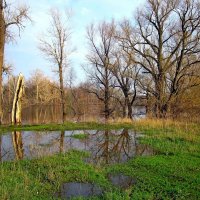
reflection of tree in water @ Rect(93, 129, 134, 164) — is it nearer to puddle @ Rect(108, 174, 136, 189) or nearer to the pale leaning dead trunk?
puddle @ Rect(108, 174, 136, 189)

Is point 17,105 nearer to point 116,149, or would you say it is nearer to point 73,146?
point 73,146

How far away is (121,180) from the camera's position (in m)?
8.93

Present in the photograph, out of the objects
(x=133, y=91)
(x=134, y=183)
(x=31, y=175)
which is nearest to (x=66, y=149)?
(x=31, y=175)

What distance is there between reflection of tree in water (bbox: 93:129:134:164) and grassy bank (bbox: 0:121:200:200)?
73 cm

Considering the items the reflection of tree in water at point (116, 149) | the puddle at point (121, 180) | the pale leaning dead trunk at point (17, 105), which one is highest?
the pale leaning dead trunk at point (17, 105)

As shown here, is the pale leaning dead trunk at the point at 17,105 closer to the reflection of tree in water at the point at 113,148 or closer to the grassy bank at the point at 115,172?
the reflection of tree in water at the point at 113,148

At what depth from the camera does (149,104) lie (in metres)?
35.1

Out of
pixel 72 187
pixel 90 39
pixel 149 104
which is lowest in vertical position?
pixel 72 187

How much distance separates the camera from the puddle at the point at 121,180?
8.41 meters

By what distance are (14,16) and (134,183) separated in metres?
17.2

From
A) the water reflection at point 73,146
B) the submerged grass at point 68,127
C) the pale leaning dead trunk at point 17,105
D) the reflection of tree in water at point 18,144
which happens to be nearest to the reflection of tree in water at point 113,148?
the water reflection at point 73,146

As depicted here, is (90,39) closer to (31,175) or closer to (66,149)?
(66,149)

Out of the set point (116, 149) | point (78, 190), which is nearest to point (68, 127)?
point (116, 149)

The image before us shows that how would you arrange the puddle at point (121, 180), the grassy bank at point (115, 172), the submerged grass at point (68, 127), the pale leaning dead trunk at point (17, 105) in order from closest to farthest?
the grassy bank at point (115, 172) → the puddle at point (121, 180) → the submerged grass at point (68, 127) → the pale leaning dead trunk at point (17, 105)
